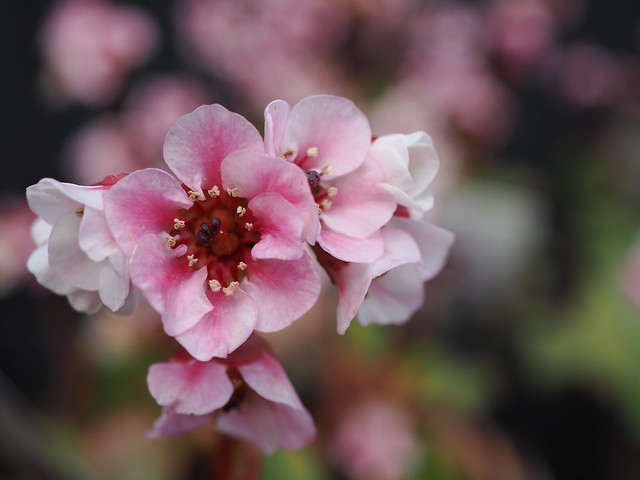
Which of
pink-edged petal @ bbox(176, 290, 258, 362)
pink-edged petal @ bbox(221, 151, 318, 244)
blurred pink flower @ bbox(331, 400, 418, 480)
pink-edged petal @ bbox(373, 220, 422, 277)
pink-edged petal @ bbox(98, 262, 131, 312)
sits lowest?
blurred pink flower @ bbox(331, 400, 418, 480)

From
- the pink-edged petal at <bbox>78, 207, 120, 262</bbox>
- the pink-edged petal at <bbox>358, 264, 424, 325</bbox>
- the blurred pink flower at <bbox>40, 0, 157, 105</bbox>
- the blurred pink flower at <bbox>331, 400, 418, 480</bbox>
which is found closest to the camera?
the pink-edged petal at <bbox>78, 207, 120, 262</bbox>

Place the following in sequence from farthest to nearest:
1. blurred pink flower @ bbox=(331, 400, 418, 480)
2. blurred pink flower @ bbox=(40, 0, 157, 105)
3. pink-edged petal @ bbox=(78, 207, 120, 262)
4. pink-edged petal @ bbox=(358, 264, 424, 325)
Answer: blurred pink flower @ bbox=(40, 0, 157, 105) → blurred pink flower @ bbox=(331, 400, 418, 480) → pink-edged petal @ bbox=(358, 264, 424, 325) → pink-edged petal @ bbox=(78, 207, 120, 262)

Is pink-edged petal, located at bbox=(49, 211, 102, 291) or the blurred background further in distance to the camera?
the blurred background

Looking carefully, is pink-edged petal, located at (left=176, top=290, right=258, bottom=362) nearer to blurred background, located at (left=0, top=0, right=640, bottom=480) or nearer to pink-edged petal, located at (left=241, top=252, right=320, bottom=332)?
pink-edged petal, located at (left=241, top=252, right=320, bottom=332)

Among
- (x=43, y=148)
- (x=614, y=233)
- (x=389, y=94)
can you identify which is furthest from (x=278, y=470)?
(x=43, y=148)

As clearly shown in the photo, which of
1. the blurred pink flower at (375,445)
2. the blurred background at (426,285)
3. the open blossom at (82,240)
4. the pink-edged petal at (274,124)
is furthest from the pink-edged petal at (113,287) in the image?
the blurred pink flower at (375,445)

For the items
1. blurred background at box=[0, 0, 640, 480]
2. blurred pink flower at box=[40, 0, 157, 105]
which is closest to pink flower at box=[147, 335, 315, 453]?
blurred background at box=[0, 0, 640, 480]

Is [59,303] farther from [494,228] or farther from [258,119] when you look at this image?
[494,228]
